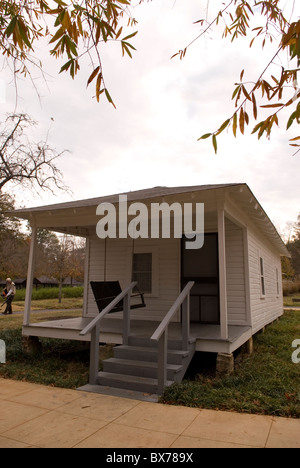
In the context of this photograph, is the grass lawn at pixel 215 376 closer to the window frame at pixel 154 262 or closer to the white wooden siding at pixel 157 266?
the white wooden siding at pixel 157 266

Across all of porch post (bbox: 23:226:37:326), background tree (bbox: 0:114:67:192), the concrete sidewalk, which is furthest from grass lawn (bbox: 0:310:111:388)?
background tree (bbox: 0:114:67:192)

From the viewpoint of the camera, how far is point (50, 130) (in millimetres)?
10188

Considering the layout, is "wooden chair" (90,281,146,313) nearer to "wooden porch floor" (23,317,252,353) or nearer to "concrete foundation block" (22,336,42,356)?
"wooden porch floor" (23,317,252,353)

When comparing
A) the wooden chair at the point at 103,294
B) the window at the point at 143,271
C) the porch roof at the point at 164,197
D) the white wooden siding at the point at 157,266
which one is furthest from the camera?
the window at the point at 143,271

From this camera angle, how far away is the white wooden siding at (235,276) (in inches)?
261

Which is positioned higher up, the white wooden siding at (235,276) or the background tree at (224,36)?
the background tree at (224,36)

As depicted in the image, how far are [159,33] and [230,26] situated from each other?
0.61 meters

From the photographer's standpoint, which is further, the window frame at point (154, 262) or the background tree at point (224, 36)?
the window frame at point (154, 262)

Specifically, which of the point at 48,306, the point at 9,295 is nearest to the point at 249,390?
the point at 9,295

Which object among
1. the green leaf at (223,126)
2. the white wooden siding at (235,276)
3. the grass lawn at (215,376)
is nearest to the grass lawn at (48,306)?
the grass lawn at (215,376)

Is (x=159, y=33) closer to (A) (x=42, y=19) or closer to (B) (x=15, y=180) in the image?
(A) (x=42, y=19)

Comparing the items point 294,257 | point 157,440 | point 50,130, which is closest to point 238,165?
point 157,440

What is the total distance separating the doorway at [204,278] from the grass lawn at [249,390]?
4.61 feet

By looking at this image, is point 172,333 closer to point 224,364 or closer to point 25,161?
point 224,364
